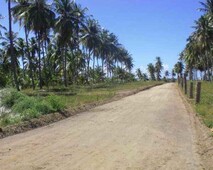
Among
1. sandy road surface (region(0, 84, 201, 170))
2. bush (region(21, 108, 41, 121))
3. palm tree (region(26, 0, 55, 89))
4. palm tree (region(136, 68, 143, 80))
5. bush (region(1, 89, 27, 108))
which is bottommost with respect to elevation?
sandy road surface (region(0, 84, 201, 170))

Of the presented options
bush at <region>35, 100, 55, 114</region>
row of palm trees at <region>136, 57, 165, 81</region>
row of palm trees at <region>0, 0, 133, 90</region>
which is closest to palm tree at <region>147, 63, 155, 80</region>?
row of palm trees at <region>136, 57, 165, 81</region>

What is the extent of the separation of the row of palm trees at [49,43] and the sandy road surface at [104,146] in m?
34.5

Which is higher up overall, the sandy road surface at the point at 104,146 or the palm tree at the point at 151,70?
the palm tree at the point at 151,70

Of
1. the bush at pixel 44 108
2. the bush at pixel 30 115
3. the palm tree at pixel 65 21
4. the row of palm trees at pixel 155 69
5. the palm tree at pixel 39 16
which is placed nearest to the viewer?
the bush at pixel 30 115

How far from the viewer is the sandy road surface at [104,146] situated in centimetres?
870

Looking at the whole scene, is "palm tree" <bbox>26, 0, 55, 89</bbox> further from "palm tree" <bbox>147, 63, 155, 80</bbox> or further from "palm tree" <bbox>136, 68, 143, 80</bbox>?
"palm tree" <bbox>136, 68, 143, 80</bbox>

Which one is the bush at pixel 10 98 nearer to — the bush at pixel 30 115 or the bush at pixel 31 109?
the bush at pixel 31 109

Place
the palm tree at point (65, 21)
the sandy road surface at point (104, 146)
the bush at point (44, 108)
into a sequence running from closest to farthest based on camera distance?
the sandy road surface at point (104, 146)
the bush at point (44, 108)
the palm tree at point (65, 21)

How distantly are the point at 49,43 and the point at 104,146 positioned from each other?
64.3 metres

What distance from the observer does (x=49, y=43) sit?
7350cm

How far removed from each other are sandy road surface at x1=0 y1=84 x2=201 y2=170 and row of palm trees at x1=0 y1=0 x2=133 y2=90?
34.5 meters

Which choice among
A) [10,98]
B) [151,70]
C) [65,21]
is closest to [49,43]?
[65,21]

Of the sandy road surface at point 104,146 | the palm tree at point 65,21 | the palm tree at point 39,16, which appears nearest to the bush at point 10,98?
the sandy road surface at point 104,146

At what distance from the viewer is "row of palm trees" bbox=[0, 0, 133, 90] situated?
5541cm
